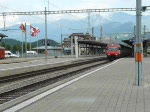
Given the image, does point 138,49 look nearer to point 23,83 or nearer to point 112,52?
point 23,83

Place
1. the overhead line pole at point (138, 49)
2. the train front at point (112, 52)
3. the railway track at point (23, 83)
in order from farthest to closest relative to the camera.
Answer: the train front at point (112, 52) → the railway track at point (23, 83) → the overhead line pole at point (138, 49)

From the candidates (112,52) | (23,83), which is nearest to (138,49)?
(23,83)

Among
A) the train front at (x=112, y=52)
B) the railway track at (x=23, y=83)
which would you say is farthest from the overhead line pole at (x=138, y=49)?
the train front at (x=112, y=52)

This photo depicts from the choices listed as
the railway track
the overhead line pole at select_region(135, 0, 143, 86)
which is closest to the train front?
the railway track

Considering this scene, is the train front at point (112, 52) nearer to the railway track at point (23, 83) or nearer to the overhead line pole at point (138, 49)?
the railway track at point (23, 83)

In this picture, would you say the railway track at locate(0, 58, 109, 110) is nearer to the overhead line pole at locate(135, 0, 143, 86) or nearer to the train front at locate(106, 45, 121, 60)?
the overhead line pole at locate(135, 0, 143, 86)

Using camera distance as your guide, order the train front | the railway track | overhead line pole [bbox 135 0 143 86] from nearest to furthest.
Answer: overhead line pole [bbox 135 0 143 86] < the railway track < the train front

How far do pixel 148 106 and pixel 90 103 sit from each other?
1602 mm

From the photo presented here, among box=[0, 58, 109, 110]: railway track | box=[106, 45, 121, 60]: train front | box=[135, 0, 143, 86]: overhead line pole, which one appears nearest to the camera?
box=[135, 0, 143, 86]: overhead line pole

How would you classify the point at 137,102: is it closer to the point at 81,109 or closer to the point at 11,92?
the point at 81,109

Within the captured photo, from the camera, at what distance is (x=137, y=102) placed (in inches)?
397

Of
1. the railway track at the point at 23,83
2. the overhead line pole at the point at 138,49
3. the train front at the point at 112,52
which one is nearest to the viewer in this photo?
the overhead line pole at the point at 138,49

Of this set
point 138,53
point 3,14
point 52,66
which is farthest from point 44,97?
point 3,14

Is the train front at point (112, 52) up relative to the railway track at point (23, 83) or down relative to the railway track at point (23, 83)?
up
